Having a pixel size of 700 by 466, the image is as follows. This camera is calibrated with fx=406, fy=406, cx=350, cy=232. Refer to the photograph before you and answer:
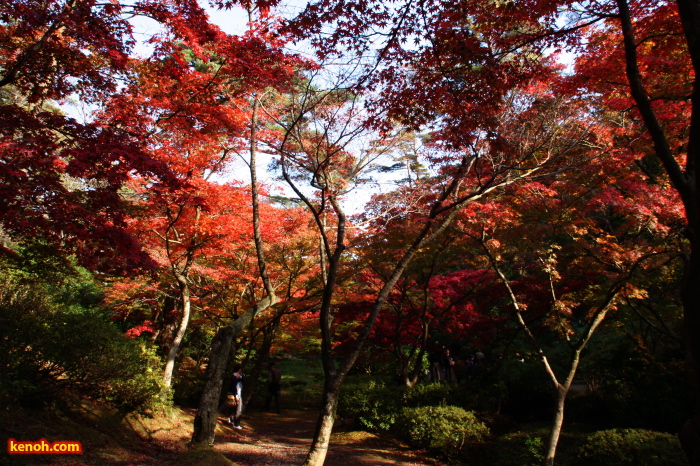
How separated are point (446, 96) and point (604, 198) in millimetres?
4058

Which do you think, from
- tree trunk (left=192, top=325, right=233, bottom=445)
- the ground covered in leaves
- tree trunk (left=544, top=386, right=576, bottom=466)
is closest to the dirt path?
the ground covered in leaves

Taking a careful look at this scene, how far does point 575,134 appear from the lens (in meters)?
7.32

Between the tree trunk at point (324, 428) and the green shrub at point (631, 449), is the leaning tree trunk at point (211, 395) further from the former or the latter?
the green shrub at point (631, 449)

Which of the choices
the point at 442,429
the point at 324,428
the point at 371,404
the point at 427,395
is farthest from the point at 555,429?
the point at 371,404

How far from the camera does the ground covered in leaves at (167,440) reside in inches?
219

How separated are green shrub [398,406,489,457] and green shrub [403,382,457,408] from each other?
3.57 ft

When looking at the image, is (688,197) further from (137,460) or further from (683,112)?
(137,460)

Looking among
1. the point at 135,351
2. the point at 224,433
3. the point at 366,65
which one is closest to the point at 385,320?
the point at 224,433

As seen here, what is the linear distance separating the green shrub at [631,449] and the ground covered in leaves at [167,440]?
313 cm

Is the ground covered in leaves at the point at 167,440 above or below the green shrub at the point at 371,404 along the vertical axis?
below

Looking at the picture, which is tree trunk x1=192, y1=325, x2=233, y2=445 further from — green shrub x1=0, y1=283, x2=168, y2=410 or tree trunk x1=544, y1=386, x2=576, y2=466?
tree trunk x1=544, y1=386, x2=576, y2=466

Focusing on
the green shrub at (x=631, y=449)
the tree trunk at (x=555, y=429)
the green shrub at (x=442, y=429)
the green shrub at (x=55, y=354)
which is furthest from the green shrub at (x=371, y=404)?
the green shrub at (x=55, y=354)

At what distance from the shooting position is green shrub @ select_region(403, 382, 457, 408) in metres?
10.5

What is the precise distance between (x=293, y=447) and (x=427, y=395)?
141 inches
